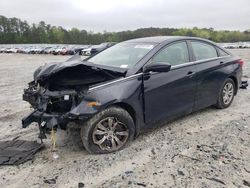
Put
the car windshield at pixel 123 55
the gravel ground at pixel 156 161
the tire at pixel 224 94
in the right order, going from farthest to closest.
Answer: the tire at pixel 224 94, the car windshield at pixel 123 55, the gravel ground at pixel 156 161

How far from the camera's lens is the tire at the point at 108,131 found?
3.81m

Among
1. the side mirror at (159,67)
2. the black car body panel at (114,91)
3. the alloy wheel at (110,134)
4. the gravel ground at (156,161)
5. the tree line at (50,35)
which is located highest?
the tree line at (50,35)

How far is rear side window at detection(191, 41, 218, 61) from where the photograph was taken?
206 inches

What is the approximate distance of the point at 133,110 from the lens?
416cm

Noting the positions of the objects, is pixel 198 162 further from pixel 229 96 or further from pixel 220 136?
pixel 229 96

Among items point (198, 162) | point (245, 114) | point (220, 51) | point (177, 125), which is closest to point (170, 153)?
point (198, 162)

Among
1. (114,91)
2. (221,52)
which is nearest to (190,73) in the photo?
(221,52)

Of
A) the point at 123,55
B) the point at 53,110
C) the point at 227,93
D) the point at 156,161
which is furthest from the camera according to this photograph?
the point at 227,93

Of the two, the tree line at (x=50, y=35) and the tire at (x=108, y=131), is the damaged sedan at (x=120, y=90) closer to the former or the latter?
the tire at (x=108, y=131)

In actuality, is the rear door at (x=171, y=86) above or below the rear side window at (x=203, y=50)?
below

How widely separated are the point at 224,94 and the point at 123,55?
8.16 ft

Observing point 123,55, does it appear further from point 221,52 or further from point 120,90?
point 221,52

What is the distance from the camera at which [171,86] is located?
458 cm

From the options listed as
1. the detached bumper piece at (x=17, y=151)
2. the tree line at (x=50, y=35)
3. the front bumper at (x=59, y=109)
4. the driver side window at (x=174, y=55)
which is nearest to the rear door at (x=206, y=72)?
the driver side window at (x=174, y=55)
